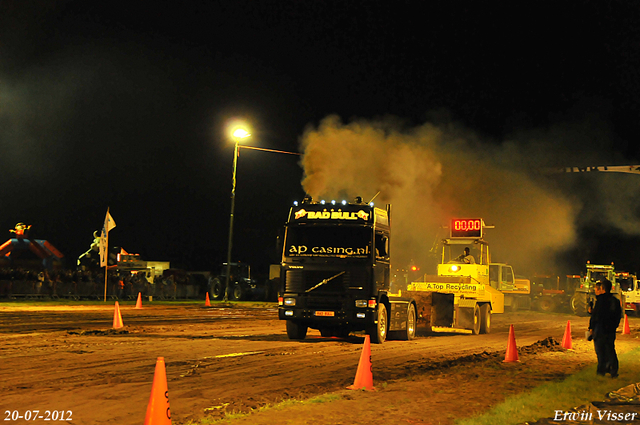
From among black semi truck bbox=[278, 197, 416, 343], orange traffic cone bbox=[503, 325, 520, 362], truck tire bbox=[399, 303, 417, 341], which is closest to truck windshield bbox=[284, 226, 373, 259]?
black semi truck bbox=[278, 197, 416, 343]

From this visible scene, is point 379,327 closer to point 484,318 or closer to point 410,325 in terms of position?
point 410,325

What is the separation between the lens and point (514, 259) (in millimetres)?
47406

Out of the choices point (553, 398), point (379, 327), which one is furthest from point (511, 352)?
point (553, 398)

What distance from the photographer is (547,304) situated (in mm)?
41469

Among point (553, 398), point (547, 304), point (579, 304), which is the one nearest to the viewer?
point (553, 398)

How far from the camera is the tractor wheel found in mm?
41250

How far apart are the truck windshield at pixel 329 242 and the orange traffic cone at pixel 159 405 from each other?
1043 centimetres

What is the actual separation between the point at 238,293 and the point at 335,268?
28351 mm

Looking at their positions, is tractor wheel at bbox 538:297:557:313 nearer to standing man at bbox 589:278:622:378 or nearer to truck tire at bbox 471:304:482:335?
truck tire at bbox 471:304:482:335

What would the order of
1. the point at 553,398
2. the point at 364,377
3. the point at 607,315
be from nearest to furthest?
the point at 553,398 → the point at 364,377 → the point at 607,315

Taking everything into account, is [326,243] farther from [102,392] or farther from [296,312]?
[102,392]

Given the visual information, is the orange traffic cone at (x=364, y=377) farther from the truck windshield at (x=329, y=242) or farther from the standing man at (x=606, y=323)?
the truck windshield at (x=329, y=242)

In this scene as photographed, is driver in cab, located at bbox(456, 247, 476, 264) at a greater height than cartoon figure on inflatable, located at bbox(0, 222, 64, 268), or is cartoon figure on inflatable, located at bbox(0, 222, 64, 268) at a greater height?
cartoon figure on inflatable, located at bbox(0, 222, 64, 268)

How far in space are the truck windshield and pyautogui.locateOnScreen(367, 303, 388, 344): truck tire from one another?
1549 millimetres
